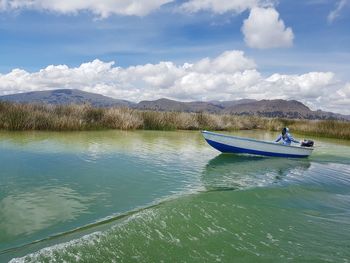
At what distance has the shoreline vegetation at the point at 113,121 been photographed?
21578 millimetres

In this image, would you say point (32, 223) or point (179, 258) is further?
point (32, 223)

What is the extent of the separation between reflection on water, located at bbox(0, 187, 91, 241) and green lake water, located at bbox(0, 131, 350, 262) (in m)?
0.02

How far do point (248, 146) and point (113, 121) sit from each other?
42.5ft

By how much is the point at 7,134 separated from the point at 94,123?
746cm

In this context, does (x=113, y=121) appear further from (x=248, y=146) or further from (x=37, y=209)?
(x=37, y=209)

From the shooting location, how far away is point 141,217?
7047 millimetres

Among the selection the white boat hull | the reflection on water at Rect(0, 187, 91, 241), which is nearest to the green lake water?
the reflection on water at Rect(0, 187, 91, 241)

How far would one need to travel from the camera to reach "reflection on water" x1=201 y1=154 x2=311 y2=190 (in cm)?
1104

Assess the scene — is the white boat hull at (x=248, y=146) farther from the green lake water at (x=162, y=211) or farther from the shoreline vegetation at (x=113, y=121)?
the shoreline vegetation at (x=113, y=121)

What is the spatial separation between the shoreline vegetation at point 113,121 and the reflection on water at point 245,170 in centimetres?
1148

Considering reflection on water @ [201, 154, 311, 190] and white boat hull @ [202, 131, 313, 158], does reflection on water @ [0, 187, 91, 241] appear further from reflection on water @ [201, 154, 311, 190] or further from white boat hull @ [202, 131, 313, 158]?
white boat hull @ [202, 131, 313, 158]

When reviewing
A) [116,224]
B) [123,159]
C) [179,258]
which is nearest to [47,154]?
[123,159]

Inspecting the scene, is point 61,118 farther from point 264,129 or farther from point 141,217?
point 264,129

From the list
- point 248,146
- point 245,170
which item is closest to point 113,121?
point 248,146
